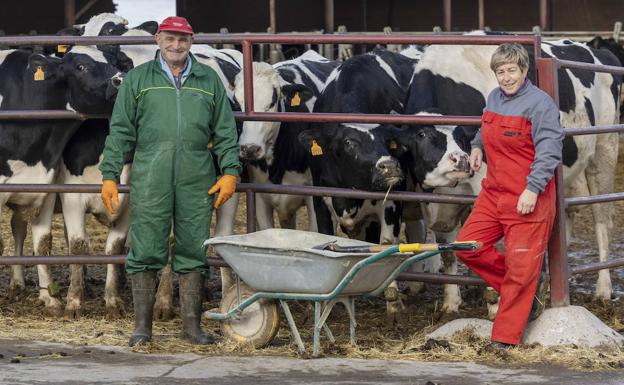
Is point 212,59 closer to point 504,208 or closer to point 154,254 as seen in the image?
point 154,254

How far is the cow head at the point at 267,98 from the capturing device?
897cm

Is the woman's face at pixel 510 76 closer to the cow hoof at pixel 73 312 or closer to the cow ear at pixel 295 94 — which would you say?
the cow ear at pixel 295 94

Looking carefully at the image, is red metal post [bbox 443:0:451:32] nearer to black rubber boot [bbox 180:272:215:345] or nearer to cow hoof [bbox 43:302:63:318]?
cow hoof [bbox 43:302:63:318]

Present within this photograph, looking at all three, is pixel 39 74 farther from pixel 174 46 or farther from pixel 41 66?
pixel 174 46

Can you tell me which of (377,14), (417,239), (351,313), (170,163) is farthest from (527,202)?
(377,14)

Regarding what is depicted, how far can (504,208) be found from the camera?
7039 millimetres

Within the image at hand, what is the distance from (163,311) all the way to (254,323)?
1676 mm

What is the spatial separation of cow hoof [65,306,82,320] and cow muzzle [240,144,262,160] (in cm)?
145

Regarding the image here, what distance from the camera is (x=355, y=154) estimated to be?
846 centimetres

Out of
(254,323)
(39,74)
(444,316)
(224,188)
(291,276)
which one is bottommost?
(444,316)

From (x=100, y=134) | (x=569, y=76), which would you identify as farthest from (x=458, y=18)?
(x=100, y=134)

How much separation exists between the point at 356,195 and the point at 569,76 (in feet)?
9.56

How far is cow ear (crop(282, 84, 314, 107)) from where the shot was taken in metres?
9.30

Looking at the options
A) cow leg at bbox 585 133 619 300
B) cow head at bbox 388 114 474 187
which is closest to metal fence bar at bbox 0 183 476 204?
cow head at bbox 388 114 474 187
